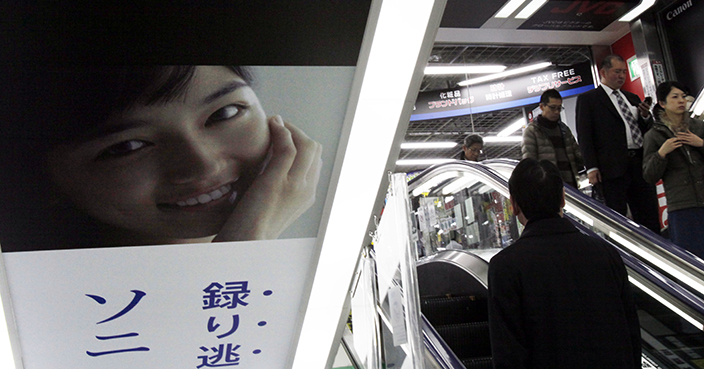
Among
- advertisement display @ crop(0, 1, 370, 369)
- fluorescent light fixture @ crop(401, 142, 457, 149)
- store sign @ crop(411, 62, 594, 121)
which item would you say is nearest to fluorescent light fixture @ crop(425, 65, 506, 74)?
store sign @ crop(411, 62, 594, 121)

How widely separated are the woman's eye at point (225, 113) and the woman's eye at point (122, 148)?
0.27 meters

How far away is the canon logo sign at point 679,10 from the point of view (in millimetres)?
7312

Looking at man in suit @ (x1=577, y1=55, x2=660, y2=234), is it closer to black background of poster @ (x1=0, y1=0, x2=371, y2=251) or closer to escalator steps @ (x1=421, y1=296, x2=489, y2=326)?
escalator steps @ (x1=421, y1=296, x2=489, y2=326)

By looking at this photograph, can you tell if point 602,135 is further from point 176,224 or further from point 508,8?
point 508,8

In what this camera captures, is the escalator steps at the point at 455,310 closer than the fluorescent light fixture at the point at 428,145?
Yes

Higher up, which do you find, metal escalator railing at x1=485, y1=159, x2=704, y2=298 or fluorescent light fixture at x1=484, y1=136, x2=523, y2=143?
fluorescent light fixture at x1=484, y1=136, x2=523, y2=143

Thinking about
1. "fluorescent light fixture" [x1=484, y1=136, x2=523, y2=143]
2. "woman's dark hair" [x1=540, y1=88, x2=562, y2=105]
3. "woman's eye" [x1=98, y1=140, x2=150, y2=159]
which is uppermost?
"fluorescent light fixture" [x1=484, y1=136, x2=523, y2=143]

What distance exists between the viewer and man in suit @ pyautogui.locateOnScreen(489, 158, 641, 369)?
150 cm

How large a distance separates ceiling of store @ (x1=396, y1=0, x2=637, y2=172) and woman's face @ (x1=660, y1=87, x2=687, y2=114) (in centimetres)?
296

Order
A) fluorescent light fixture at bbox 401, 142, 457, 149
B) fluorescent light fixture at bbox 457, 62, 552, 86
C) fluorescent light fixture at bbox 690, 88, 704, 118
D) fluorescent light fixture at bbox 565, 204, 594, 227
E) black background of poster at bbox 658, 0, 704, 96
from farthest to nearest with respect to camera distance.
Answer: fluorescent light fixture at bbox 401, 142, 457, 149, fluorescent light fixture at bbox 457, 62, 552, 86, black background of poster at bbox 658, 0, 704, 96, fluorescent light fixture at bbox 690, 88, 704, 118, fluorescent light fixture at bbox 565, 204, 594, 227

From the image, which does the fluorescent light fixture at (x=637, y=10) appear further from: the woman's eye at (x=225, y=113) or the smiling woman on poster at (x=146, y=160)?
the woman's eye at (x=225, y=113)

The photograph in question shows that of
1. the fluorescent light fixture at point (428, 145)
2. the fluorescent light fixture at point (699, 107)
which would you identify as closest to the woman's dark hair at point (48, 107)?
the fluorescent light fixture at point (699, 107)

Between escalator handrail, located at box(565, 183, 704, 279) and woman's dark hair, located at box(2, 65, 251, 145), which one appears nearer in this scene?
woman's dark hair, located at box(2, 65, 251, 145)

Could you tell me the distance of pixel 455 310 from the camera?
3.87 metres
